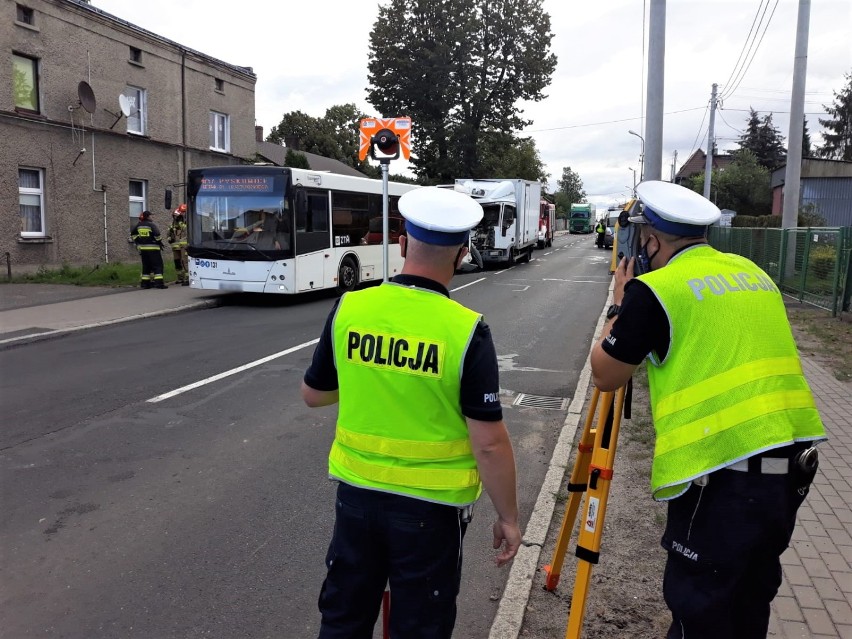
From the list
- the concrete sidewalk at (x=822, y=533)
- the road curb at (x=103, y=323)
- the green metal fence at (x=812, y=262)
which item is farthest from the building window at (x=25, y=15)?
the green metal fence at (x=812, y=262)

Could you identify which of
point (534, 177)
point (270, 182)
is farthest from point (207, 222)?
point (534, 177)

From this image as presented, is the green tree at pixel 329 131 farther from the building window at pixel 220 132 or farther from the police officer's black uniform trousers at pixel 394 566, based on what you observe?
the police officer's black uniform trousers at pixel 394 566

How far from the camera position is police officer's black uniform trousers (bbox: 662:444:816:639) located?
6.97 feet

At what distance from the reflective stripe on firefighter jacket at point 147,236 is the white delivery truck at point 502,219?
38.9 feet

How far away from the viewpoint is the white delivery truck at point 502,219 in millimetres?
26688

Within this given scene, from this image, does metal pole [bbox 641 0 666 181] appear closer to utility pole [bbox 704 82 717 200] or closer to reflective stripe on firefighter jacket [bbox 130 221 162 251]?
reflective stripe on firefighter jacket [bbox 130 221 162 251]

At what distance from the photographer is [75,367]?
8859 millimetres

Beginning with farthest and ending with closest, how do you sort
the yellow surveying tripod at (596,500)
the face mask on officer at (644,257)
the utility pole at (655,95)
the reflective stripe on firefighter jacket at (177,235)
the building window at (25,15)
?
the building window at (25,15)
the reflective stripe on firefighter jacket at (177,235)
the utility pole at (655,95)
the yellow surveying tripod at (596,500)
the face mask on officer at (644,257)

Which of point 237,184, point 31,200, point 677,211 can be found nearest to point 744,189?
point 237,184

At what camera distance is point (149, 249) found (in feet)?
54.8

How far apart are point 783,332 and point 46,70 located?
70.6 ft

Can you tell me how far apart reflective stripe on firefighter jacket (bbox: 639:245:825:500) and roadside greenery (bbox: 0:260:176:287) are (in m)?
17.3

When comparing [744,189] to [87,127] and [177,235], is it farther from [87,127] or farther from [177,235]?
[87,127]

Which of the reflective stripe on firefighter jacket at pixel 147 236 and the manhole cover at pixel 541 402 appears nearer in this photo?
the manhole cover at pixel 541 402
